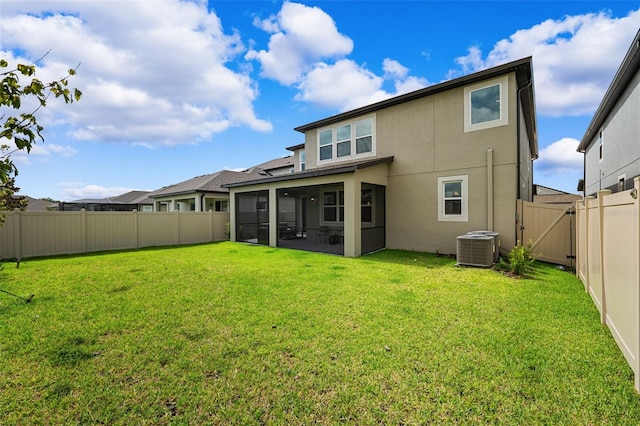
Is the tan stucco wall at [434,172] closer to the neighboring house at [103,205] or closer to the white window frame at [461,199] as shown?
the white window frame at [461,199]

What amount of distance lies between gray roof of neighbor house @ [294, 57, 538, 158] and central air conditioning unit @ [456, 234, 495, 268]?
517cm

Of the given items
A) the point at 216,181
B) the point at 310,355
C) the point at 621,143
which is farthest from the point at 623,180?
the point at 216,181

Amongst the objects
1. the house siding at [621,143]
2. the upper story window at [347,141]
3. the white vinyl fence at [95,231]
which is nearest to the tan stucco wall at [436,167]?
the upper story window at [347,141]

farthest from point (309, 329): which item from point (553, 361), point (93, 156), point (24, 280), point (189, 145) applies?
point (189, 145)

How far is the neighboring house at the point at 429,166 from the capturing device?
896 cm

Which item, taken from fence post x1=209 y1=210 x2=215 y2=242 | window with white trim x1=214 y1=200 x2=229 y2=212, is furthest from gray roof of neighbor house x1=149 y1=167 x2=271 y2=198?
fence post x1=209 y1=210 x2=215 y2=242

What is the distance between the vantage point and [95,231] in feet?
37.9

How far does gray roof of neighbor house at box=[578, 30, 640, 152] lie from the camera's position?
7.56 metres

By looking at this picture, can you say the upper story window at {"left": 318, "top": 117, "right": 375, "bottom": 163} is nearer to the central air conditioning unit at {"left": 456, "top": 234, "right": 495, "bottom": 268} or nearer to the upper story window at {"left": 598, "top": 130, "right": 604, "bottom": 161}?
the central air conditioning unit at {"left": 456, "top": 234, "right": 495, "bottom": 268}

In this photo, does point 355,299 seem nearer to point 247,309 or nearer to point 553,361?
point 247,309

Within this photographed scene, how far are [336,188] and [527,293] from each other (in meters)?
8.99

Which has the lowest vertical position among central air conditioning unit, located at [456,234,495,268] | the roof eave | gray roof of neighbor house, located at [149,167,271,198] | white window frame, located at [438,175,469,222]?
central air conditioning unit, located at [456,234,495,268]

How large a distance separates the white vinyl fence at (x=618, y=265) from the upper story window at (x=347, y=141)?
26.8ft

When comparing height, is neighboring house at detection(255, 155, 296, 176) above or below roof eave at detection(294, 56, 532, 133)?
below
